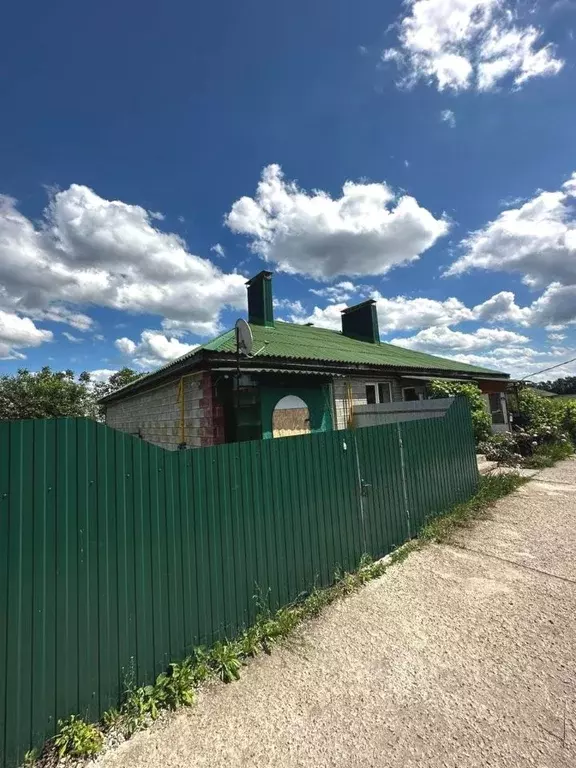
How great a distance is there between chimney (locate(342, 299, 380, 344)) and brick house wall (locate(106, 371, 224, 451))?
9.67m

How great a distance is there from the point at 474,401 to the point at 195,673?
10.3 m

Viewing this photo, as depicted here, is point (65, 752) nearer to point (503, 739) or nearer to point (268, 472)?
point (268, 472)

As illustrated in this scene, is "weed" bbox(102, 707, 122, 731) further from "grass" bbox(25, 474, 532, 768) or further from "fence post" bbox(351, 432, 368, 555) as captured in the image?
"fence post" bbox(351, 432, 368, 555)

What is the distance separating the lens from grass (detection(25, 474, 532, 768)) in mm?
2289

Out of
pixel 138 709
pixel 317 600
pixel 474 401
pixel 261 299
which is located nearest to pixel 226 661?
pixel 138 709

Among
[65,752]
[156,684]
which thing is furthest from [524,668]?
[65,752]

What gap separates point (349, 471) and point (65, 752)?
11.4 feet

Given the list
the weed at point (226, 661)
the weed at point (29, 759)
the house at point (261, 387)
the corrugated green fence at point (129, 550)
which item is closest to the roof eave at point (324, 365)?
the house at point (261, 387)

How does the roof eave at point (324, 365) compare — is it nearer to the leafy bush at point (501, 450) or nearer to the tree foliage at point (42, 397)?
the leafy bush at point (501, 450)

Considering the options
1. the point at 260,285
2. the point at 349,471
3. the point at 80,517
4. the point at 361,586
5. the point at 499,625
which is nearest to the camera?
the point at 80,517

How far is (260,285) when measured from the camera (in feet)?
41.5

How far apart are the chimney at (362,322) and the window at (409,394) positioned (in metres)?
4.47

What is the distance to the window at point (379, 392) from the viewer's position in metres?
11.2

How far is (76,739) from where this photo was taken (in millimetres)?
2264
